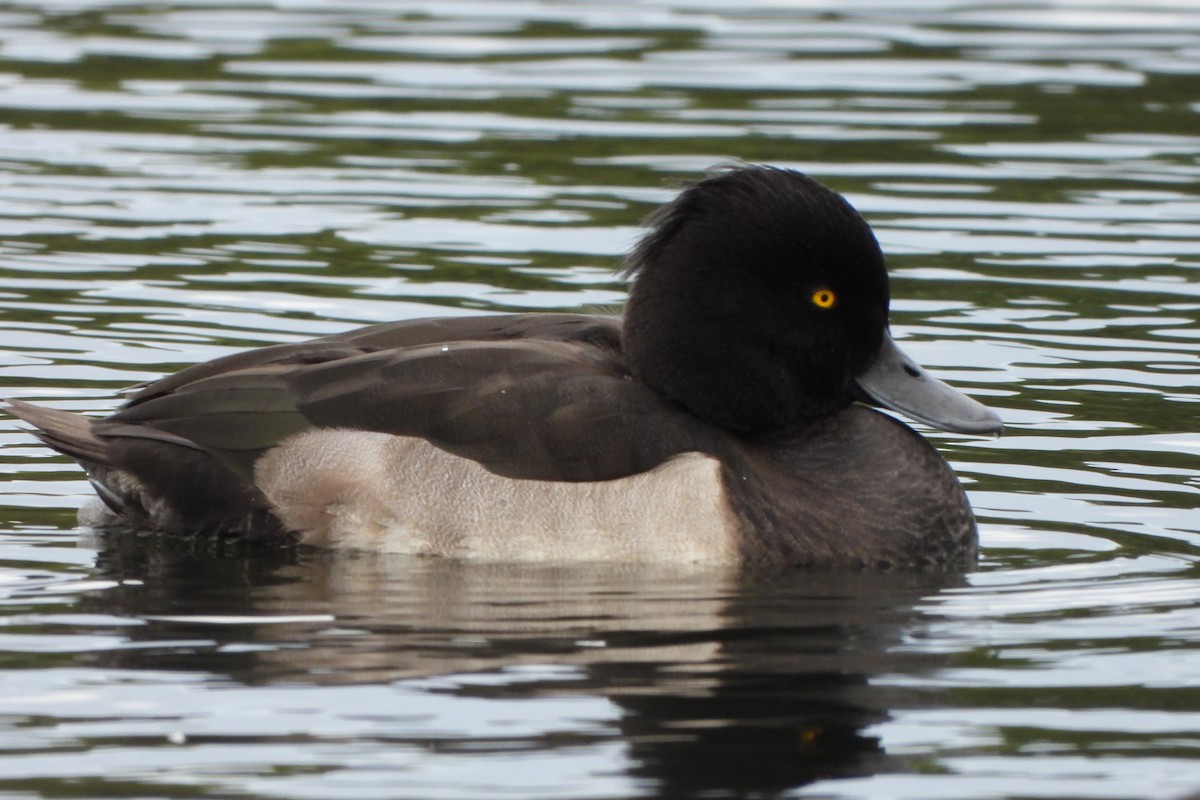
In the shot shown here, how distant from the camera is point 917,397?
26.0ft

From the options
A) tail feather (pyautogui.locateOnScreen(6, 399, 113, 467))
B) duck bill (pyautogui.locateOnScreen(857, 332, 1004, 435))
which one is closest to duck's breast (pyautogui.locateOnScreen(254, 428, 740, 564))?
tail feather (pyautogui.locateOnScreen(6, 399, 113, 467))

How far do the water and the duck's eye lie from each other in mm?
979

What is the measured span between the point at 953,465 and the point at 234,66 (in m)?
9.58

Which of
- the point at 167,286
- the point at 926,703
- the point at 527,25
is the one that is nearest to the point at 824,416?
the point at 926,703

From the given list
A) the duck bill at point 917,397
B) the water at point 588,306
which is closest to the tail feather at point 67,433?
the water at point 588,306

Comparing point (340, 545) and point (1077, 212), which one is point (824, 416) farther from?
point (1077, 212)

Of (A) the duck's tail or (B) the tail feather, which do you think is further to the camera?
(B) the tail feather

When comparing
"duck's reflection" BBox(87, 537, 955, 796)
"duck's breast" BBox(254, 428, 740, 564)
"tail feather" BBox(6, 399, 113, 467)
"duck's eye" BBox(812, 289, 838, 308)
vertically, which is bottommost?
"duck's reflection" BBox(87, 537, 955, 796)

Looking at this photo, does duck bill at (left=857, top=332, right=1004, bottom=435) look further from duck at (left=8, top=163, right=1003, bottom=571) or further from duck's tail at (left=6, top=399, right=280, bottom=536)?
duck's tail at (left=6, top=399, right=280, bottom=536)

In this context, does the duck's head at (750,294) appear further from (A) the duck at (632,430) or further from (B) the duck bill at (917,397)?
(B) the duck bill at (917,397)

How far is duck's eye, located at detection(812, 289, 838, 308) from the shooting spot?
7.73 m

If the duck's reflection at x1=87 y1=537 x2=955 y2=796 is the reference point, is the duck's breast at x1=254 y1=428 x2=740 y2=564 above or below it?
above

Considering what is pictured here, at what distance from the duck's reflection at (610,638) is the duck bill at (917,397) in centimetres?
68

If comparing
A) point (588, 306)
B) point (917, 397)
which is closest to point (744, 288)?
point (917, 397)
